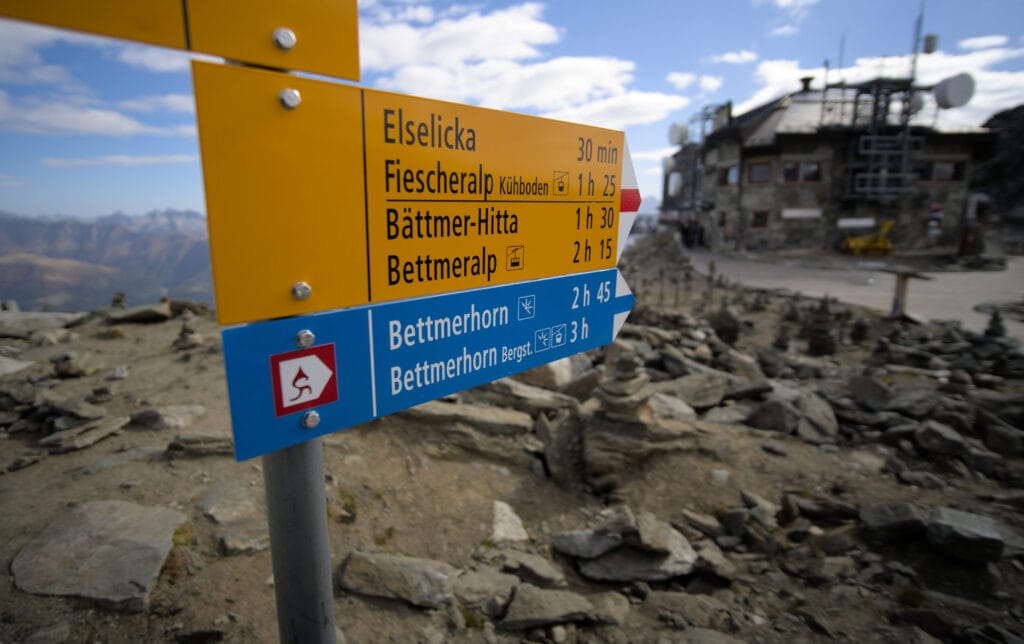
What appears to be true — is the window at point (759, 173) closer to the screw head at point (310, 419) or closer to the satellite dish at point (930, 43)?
the satellite dish at point (930, 43)

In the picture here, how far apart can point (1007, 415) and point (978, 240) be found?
29.7 metres

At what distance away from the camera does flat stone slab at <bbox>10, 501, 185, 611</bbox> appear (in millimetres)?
2504

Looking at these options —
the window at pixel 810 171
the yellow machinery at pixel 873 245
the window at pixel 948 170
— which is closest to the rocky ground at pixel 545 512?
the yellow machinery at pixel 873 245

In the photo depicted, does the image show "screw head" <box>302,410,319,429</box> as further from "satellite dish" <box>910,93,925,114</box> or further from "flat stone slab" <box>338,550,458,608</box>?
"satellite dish" <box>910,93,925,114</box>

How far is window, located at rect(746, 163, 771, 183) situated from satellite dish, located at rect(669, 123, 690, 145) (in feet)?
32.5

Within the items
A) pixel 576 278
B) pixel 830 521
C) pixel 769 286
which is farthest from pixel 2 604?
pixel 769 286

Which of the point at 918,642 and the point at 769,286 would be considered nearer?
the point at 918,642

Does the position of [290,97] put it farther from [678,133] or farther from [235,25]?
[678,133]

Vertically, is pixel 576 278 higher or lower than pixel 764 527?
higher

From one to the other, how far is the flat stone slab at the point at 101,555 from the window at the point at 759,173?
31.1 metres

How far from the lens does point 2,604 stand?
2387mm

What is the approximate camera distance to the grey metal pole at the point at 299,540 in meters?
1.44

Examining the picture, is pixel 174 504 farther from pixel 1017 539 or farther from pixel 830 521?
pixel 1017 539

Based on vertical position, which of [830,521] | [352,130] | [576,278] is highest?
[352,130]
